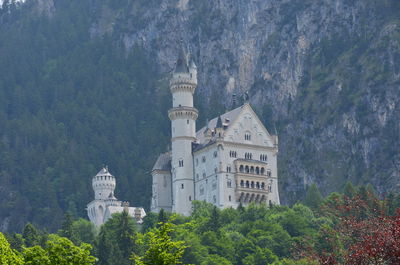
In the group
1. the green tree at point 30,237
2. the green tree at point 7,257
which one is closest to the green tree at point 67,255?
the green tree at point 7,257

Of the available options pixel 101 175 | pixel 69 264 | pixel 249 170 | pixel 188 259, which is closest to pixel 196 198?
pixel 249 170

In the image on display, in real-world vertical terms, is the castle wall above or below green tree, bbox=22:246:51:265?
above

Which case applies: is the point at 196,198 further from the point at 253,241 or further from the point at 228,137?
the point at 253,241

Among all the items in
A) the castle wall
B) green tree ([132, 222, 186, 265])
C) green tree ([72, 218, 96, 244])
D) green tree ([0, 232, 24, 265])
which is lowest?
green tree ([132, 222, 186, 265])

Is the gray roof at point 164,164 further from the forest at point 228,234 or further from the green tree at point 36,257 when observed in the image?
the green tree at point 36,257

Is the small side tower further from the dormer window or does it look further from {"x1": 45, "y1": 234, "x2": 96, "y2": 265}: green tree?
{"x1": 45, "y1": 234, "x2": 96, "y2": 265}: green tree

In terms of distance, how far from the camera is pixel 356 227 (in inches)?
1916

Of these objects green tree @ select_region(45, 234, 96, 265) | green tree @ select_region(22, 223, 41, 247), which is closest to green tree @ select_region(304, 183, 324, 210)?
green tree @ select_region(22, 223, 41, 247)

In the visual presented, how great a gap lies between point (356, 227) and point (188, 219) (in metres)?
88.4

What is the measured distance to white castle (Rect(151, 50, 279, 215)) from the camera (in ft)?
479

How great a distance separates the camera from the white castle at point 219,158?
146 metres

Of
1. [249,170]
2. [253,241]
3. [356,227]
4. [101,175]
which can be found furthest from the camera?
[101,175]

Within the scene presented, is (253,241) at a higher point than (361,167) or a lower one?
lower

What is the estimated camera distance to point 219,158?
14588cm
